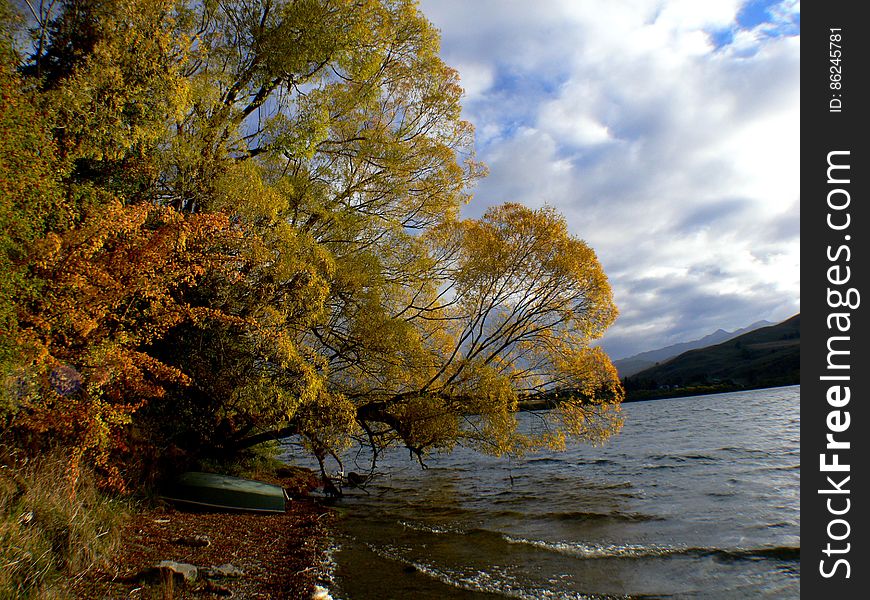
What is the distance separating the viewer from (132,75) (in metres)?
9.08

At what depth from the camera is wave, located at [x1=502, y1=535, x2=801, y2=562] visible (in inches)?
364

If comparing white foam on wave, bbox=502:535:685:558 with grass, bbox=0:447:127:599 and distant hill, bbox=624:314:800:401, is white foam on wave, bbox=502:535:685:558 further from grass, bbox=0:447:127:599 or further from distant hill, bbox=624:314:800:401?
distant hill, bbox=624:314:800:401

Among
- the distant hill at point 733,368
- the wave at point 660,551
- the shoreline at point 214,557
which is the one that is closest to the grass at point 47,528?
the shoreline at point 214,557

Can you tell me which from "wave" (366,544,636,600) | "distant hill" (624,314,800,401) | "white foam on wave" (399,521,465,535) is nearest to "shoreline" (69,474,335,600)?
"wave" (366,544,636,600)

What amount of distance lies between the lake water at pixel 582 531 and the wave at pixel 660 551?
0.02m

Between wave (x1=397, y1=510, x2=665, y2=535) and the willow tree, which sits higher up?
the willow tree

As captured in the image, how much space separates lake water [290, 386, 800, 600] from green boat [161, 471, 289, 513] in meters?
2.01

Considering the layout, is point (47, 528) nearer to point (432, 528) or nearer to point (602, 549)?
point (432, 528)

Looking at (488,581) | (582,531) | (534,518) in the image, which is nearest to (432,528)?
(534,518)

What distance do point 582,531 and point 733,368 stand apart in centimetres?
12373

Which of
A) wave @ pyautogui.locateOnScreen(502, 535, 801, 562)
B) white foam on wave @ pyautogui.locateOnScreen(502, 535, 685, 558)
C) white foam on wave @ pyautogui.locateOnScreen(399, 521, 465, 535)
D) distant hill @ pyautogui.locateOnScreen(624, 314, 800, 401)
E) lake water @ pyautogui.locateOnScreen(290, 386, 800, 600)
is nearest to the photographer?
lake water @ pyautogui.locateOnScreen(290, 386, 800, 600)

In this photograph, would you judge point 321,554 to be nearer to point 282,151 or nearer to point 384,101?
point 282,151

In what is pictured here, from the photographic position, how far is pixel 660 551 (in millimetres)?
9641
